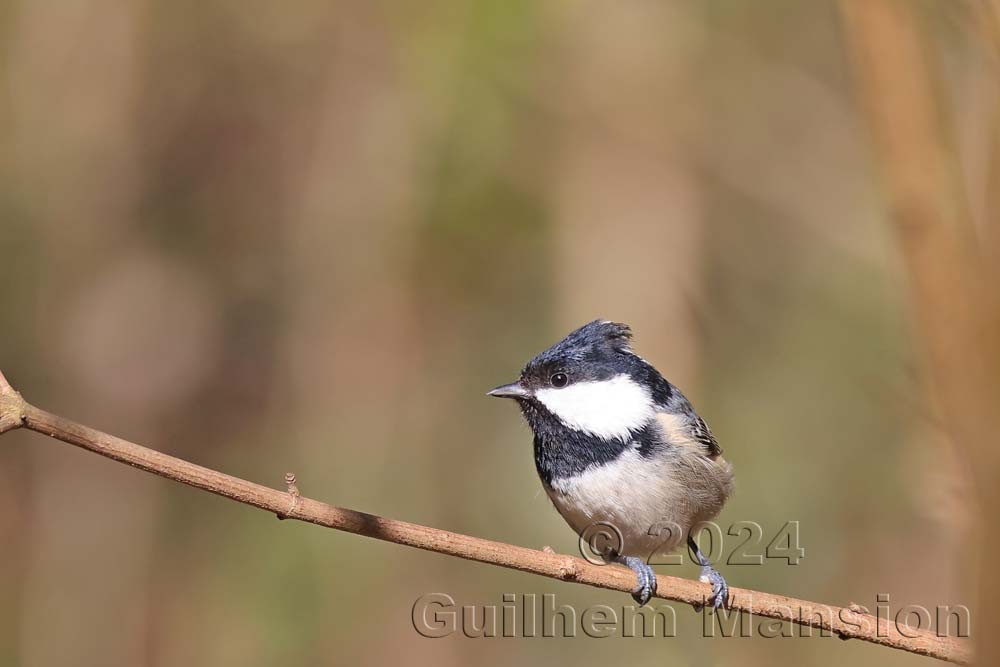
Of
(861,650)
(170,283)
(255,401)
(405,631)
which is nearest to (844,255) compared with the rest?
(861,650)

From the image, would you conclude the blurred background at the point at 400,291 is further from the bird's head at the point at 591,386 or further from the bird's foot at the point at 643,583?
the bird's foot at the point at 643,583

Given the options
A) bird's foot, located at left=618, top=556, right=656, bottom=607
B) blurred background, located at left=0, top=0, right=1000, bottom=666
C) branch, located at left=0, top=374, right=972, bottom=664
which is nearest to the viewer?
branch, located at left=0, top=374, right=972, bottom=664

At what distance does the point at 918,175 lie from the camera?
1.25 meters

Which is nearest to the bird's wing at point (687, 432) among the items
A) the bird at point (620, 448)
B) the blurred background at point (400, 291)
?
the bird at point (620, 448)

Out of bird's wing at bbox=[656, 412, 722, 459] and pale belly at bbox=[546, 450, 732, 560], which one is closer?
pale belly at bbox=[546, 450, 732, 560]

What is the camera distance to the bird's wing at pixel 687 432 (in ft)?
12.1

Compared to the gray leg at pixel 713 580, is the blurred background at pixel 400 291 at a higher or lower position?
higher

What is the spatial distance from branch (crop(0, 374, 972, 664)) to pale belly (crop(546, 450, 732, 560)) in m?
0.38

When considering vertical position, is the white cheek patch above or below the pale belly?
above

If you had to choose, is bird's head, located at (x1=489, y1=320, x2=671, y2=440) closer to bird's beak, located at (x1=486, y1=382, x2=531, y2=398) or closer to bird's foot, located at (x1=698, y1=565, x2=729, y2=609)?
bird's beak, located at (x1=486, y1=382, x2=531, y2=398)

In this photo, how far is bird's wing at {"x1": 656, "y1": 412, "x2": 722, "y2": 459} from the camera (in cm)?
368

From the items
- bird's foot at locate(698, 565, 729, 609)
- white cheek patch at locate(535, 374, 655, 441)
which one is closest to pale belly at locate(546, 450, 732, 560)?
white cheek patch at locate(535, 374, 655, 441)

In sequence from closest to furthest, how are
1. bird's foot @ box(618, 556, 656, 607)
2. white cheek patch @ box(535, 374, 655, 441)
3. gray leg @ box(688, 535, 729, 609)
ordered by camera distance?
bird's foot @ box(618, 556, 656, 607) < gray leg @ box(688, 535, 729, 609) < white cheek patch @ box(535, 374, 655, 441)

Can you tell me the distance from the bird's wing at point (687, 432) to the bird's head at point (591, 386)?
0.22 ft
